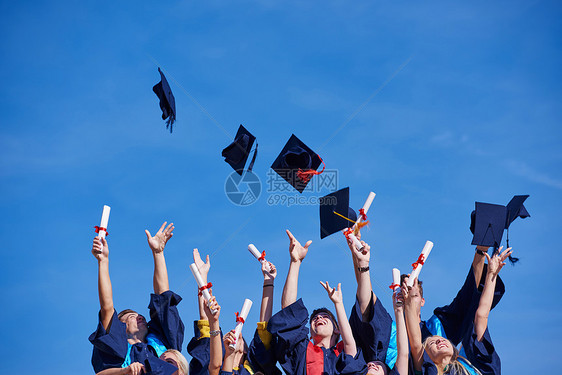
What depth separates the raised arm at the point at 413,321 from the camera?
5402 millimetres

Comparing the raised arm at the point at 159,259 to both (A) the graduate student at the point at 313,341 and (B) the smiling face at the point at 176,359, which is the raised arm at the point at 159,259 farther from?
(A) the graduate student at the point at 313,341

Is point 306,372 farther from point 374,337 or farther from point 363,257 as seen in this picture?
point 363,257

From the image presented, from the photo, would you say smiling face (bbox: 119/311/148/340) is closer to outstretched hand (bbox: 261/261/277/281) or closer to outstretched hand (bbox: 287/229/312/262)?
outstretched hand (bbox: 261/261/277/281)

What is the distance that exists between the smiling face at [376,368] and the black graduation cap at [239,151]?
3.04 m

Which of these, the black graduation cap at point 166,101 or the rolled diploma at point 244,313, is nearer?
the rolled diploma at point 244,313

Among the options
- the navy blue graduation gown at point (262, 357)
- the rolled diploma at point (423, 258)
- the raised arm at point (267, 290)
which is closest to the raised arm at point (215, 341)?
the navy blue graduation gown at point (262, 357)

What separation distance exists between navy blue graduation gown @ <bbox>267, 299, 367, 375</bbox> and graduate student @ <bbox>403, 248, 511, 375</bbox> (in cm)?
47

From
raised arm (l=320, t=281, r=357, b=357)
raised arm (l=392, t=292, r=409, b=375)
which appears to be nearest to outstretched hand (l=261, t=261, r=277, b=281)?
raised arm (l=320, t=281, r=357, b=357)

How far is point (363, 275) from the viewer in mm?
5895

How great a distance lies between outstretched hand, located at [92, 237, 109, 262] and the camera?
5.51 meters

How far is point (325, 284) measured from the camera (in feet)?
18.9

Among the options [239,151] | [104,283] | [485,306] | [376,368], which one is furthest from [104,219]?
[485,306]

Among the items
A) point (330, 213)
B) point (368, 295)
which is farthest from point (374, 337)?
point (330, 213)

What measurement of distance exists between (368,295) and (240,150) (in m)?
2.76
